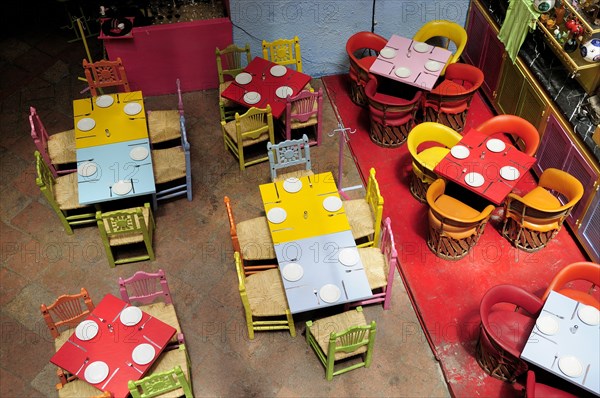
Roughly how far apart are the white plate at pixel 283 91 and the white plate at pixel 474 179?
7.50ft

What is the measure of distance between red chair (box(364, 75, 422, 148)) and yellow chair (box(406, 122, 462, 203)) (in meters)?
0.48

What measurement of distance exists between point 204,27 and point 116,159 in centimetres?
212

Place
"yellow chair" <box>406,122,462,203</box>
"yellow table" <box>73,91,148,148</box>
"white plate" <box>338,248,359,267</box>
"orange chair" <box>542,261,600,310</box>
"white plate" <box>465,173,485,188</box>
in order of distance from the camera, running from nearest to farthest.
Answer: "orange chair" <box>542,261,600,310</box> → "white plate" <box>338,248,359,267</box> → "white plate" <box>465,173,485,188</box> → "yellow chair" <box>406,122,462,203</box> → "yellow table" <box>73,91,148,148</box>

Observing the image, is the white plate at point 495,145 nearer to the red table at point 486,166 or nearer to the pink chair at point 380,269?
the red table at point 486,166

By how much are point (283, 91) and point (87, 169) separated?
2.37m

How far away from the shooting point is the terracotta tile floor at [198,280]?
5652 mm

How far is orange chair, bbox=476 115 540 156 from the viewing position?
260 inches

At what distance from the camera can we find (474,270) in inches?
253

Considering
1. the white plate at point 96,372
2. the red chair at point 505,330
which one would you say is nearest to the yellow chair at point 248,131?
the white plate at point 96,372

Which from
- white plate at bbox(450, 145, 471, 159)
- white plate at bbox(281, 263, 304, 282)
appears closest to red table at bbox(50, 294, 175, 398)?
white plate at bbox(281, 263, 304, 282)

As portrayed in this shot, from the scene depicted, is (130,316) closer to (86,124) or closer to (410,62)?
(86,124)

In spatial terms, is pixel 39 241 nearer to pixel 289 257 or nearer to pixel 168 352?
pixel 168 352

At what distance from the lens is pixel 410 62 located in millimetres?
7430

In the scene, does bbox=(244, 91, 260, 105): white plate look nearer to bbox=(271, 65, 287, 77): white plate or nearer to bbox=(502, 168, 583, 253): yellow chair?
bbox=(271, 65, 287, 77): white plate
